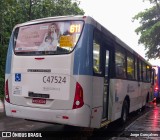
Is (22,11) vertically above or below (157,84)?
above

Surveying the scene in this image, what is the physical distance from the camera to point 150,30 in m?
29.8

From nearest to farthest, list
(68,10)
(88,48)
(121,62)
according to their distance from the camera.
Answer: 1. (88,48)
2. (121,62)
3. (68,10)

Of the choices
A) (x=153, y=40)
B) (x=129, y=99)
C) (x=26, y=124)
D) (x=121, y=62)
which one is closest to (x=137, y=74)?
(x=129, y=99)

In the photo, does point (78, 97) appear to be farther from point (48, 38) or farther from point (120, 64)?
point (120, 64)

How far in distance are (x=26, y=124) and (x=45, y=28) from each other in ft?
12.6

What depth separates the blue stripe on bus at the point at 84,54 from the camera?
6551 millimetres

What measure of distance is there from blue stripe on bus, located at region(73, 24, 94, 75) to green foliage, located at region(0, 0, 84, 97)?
602 cm

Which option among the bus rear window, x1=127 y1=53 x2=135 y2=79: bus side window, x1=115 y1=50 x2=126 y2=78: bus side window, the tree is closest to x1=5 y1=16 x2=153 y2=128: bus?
the bus rear window

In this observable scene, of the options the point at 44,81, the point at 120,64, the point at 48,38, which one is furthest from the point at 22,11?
the point at 44,81

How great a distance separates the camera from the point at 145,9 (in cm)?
3158

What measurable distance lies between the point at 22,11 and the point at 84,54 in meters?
8.71

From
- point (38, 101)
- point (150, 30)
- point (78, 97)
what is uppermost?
point (150, 30)

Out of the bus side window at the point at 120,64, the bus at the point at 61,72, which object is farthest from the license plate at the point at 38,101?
the bus side window at the point at 120,64

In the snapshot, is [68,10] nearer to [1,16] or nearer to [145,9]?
[1,16]
